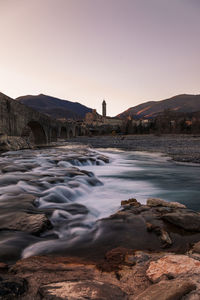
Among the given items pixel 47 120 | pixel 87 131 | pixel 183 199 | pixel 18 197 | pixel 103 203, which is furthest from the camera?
pixel 87 131

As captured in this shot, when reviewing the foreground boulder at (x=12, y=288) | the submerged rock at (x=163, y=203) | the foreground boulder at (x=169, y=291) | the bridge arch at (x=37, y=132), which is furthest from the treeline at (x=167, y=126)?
the foreground boulder at (x=12, y=288)

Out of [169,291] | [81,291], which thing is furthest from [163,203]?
[81,291]

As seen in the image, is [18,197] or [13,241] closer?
[13,241]

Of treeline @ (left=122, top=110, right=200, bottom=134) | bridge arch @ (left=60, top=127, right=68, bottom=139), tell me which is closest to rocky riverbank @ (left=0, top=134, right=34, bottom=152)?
bridge arch @ (left=60, top=127, right=68, bottom=139)

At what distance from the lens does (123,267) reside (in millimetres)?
2072

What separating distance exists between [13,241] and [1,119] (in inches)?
709

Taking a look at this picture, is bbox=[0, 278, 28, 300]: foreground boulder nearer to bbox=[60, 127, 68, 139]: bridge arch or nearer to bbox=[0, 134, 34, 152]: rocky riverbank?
bbox=[0, 134, 34, 152]: rocky riverbank

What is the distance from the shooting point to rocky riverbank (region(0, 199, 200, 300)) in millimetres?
1530

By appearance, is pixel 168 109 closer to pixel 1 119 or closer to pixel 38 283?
pixel 1 119

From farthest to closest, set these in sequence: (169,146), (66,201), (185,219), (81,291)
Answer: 1. (169,146)
2. (66,201)
3. (185,219)
4. (81,291)

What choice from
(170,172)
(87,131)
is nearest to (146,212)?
(170,172)

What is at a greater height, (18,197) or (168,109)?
(168,109)

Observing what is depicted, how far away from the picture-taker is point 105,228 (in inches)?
135

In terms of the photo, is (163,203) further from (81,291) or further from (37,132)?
(37,132)
